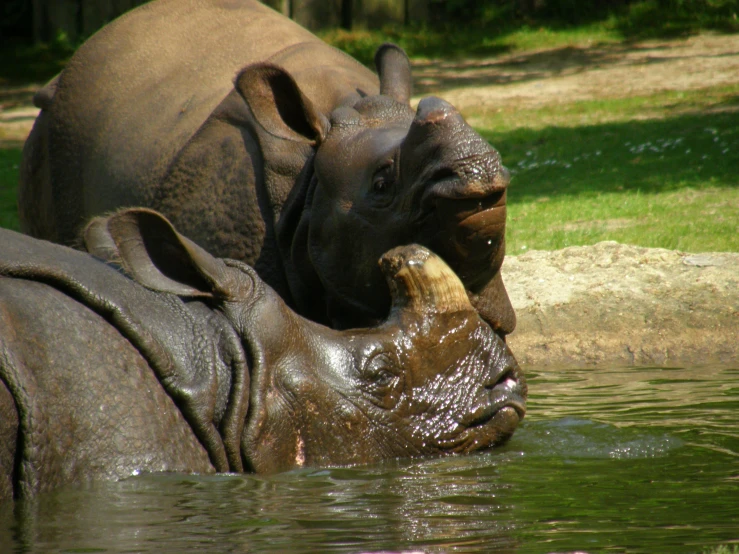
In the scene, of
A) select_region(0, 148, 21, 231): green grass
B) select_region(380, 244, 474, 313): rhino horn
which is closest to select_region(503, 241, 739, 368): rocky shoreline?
select_region(380, 244, 474, 313): rhino horn

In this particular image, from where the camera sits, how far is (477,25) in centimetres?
2014

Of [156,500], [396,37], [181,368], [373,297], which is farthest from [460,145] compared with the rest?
[396,37]

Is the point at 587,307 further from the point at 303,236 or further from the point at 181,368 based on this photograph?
the point at 181,368

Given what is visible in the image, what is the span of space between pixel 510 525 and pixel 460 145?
4.73 feet

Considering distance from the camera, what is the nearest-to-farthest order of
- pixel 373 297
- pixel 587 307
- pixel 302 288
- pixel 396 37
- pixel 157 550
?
pixel 157 550 → pixel 373 297 → pixel 302 288 → pixel 587 307 → pixel 396 37

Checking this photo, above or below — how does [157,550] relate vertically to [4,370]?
below

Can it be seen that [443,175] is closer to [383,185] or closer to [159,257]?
[383,185]

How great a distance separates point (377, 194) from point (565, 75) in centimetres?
1183

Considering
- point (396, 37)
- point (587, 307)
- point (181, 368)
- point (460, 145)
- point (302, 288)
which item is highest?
point (460, 145)

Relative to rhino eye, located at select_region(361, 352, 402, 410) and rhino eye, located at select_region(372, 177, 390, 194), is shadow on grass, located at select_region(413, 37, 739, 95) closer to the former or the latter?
rhino eye, located at select_region(372, 177, 390, 194)

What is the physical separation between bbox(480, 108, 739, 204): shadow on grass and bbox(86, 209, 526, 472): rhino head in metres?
6.32

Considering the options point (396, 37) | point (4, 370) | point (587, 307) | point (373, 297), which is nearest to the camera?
point (4, 370)

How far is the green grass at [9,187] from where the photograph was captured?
10531mm

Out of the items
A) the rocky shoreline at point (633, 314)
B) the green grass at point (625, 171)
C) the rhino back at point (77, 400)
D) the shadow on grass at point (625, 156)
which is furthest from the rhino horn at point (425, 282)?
the shadow on grass at point (625, 156)
